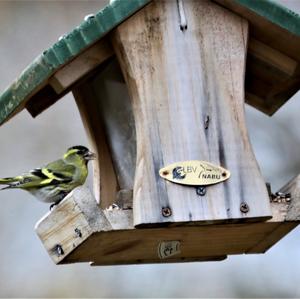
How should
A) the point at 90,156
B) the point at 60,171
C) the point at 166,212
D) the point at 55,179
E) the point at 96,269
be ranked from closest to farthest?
the point at 166,212 < the point at 55,179 < the point at 60,171 < the point at 90,156 < the point at 96,269

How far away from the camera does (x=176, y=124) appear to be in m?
3.53

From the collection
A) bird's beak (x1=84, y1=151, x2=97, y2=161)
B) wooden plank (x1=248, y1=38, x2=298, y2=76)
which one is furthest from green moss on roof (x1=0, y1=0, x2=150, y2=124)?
bird's beak (x1=84, y1=151, x2=97, y2=161)

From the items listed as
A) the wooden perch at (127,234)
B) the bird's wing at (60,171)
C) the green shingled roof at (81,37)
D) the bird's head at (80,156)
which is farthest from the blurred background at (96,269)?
the green shingled roof at (81,37)

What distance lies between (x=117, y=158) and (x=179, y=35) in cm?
67

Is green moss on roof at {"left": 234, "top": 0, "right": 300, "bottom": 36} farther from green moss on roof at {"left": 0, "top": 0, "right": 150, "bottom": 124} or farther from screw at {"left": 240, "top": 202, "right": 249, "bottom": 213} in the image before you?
screw at {"left": 240, "top": 202, "right": 249, "bottom": 213}

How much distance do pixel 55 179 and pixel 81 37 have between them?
646mm

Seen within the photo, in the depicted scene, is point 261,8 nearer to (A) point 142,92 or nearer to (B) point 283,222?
(A) point 142,92

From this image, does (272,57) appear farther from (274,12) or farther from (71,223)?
(71,223)

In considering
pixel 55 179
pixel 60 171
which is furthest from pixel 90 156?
pixel 55 179

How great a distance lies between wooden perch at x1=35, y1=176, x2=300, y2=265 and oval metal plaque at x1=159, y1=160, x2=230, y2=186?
0.15 m

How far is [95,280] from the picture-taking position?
690cm

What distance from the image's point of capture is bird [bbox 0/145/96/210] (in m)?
3.89

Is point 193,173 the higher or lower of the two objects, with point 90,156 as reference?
lower

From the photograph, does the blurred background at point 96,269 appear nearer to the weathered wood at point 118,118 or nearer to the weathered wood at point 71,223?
the weathered wood at point 118,118
